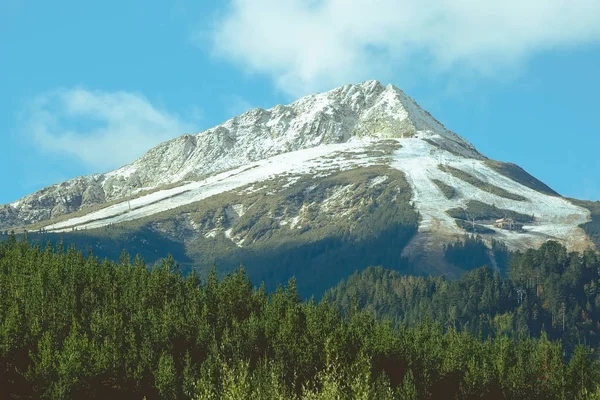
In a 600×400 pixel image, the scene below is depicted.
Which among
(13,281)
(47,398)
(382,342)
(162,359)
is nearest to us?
(47,398)

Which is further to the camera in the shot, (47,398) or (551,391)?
(551,391)

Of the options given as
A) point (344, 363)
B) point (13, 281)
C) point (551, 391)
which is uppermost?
point (13, 281)

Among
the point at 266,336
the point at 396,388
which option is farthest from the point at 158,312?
the point at 396,388

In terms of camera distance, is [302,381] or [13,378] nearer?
[13,378]

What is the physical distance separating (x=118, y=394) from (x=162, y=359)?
725 centimetres

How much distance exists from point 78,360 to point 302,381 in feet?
93.9

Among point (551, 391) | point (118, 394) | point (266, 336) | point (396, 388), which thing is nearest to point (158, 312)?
point (266, 336)

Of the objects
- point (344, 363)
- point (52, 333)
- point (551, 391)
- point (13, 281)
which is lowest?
point (551, 391)

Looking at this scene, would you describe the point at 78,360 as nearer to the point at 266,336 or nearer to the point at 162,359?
the point at 162,359

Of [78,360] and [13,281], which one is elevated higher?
[13,281]

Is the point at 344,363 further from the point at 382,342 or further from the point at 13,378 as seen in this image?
the point at 13,378

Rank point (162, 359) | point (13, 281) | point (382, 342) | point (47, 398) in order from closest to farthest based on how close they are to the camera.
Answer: point (47, 398) < point (162, 359) < point (382, 342) < point (13, 281)

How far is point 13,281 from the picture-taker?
14750 centimetres

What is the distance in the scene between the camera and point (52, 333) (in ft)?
407
